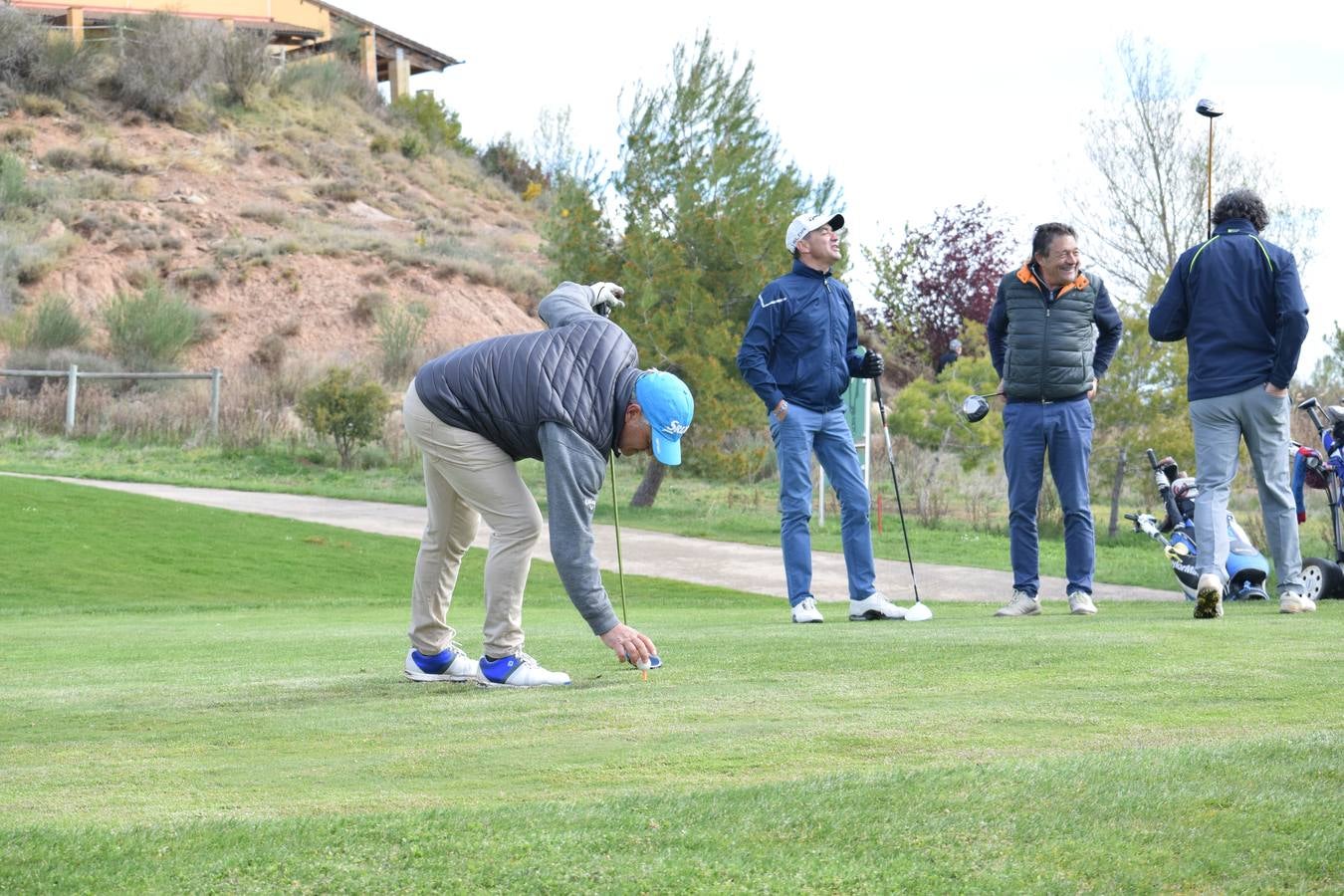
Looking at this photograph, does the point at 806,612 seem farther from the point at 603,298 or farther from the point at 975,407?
the point at 603,298

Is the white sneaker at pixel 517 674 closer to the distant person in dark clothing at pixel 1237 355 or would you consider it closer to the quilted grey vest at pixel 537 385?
the quilted grey vest at pixel 537 385

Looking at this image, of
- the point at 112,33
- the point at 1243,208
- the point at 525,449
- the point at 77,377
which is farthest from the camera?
the point at 112,33

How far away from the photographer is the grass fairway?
3.32 meters

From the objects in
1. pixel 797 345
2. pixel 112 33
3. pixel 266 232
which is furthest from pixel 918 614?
pixel 112 33

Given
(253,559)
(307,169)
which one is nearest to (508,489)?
(253,559)

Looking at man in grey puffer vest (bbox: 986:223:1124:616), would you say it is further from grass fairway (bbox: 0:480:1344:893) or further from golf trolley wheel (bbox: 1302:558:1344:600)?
golf trolley wheel (bbox: 1302:558:1344:600)

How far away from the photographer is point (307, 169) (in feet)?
182

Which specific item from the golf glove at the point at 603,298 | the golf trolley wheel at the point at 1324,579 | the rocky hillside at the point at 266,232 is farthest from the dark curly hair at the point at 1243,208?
the rocky hillside at the point at 266,232

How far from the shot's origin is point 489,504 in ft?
20.7

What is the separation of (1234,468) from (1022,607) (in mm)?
1482

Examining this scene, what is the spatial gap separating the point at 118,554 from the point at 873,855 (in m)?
14.3

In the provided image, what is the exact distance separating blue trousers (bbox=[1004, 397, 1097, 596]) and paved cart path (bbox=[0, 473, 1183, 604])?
231 cm

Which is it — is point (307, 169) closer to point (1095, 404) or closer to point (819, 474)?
point (819, 474)

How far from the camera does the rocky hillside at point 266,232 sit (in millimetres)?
44094
